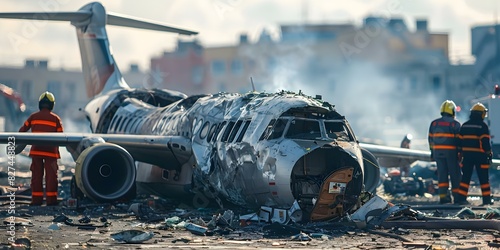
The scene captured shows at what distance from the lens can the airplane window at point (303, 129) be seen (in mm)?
16688

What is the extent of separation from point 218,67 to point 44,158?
217ft

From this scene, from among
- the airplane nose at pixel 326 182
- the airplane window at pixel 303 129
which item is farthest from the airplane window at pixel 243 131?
the airplane nose at pixel 326 182

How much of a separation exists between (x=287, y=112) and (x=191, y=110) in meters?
4.15

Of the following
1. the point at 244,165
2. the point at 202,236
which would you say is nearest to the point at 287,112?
the point at 244,165

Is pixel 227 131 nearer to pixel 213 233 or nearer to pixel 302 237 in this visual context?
pixel 213 233

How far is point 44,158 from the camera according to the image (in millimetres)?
21391

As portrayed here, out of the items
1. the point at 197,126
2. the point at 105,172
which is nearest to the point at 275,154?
the point at 197,126

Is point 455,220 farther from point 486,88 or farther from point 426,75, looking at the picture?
point 426,75

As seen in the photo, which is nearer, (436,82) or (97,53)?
(97,53)

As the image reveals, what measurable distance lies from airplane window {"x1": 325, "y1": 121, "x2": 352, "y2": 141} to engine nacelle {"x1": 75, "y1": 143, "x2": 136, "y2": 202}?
17.0 ft

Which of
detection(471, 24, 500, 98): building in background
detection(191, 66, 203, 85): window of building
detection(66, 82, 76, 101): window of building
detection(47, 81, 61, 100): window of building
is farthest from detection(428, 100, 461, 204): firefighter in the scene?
detection(66, 82, 76, 101): window of building

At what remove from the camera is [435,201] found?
23156 millimetres

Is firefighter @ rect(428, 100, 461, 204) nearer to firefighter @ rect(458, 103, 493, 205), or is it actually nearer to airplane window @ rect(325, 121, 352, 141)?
firefighter @ rect(458, 103, 493, 205)

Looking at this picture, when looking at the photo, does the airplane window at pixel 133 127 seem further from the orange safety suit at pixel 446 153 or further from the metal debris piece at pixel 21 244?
the metal debris piece at pixel 21 244
